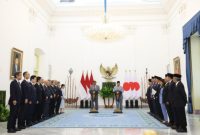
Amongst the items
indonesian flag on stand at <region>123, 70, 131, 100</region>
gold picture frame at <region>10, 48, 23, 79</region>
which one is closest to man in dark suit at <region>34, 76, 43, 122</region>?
gold picture frame at <region>10, 48, 23, 79</region>

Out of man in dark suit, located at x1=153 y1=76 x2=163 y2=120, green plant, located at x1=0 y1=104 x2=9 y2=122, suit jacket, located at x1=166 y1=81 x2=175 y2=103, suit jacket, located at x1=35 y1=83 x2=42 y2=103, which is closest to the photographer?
suit jacket, located at x1=166 y1=81 x2=175 y2=103

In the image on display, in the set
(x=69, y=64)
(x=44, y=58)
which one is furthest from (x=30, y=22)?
(x=69, y=64)

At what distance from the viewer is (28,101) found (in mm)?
6465

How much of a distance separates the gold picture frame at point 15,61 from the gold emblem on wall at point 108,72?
5642 millimetres

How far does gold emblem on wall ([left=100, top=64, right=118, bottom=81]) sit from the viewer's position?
1438 centimetres

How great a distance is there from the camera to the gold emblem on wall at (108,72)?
14.4m

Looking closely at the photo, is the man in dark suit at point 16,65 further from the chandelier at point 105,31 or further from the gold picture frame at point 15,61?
the chandelier at point 105,31

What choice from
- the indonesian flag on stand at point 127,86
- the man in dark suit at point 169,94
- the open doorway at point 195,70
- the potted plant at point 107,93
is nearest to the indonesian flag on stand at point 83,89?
the potted plant at point 107,93

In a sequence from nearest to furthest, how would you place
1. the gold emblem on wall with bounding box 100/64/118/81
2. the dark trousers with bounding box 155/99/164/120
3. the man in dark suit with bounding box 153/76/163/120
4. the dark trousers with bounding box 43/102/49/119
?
1. the man in dark suit with bounding box 153/76/163/120
2. the dark trousers with bounding box 155/99/164/120
3. the dark trousers with bounding box 43/102/49/119
4. the gold emblem on wall with bounding box 100/64/118/81

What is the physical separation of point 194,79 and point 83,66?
7.00 metres

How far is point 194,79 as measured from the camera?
10055 millimetres

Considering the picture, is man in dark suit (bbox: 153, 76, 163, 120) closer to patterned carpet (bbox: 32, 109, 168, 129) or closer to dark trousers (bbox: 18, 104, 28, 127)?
patterned carpet (bbox: 32, 109, 168, 129)

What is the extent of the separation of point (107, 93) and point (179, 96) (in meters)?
8.12

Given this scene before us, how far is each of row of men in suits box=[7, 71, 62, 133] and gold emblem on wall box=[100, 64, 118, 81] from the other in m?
5.65
